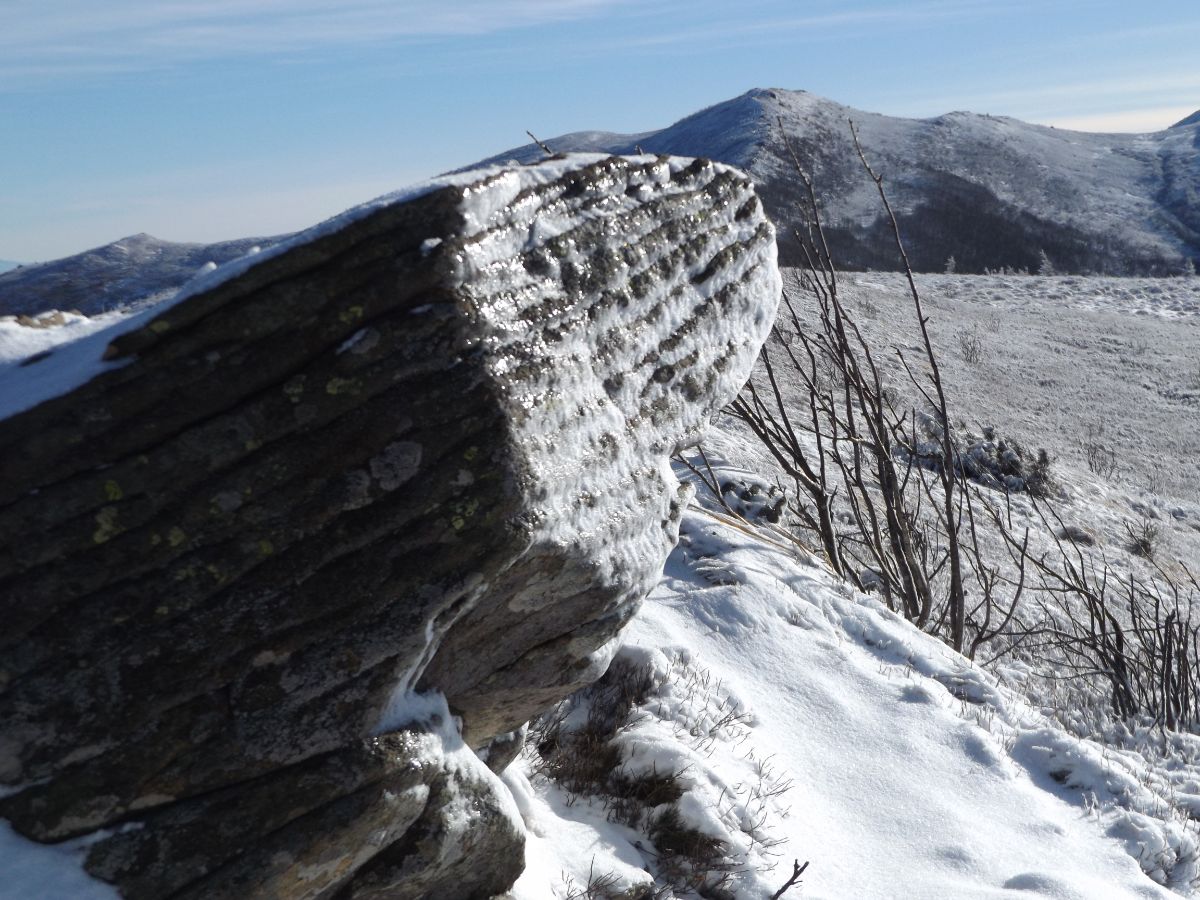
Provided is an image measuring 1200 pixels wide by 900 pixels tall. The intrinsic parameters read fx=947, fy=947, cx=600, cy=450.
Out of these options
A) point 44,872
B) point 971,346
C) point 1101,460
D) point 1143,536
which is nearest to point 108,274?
point 971,346

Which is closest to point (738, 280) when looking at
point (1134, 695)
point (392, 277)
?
point (392, 277)

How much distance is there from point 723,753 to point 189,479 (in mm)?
2675

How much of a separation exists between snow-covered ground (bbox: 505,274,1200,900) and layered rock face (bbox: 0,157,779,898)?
3.14 feet

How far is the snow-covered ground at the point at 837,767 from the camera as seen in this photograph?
348 cm

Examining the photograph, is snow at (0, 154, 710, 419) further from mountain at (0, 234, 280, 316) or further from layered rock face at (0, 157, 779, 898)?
mountain at (0, 234, 280, 316)

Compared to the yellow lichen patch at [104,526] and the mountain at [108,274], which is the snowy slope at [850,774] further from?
the mountain at [108,274]

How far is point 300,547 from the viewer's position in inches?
85.7

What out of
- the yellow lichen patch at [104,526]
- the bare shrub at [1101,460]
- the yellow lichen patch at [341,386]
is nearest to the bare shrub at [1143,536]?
the bare shrub at [1101,460]

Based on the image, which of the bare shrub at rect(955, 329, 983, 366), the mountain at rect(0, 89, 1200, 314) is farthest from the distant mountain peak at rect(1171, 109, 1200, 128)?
the bare shrub at rect(955, 329, 983, 366)

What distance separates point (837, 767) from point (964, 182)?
6052 centimetres

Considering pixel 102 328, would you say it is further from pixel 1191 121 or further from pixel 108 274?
pixel 1191 121

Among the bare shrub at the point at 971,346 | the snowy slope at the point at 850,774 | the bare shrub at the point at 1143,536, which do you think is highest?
the snowy slope at the point at 850,774

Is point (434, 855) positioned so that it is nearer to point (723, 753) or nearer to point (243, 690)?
point (243, 690)

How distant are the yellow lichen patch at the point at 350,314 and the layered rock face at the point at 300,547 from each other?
0.01 metres
